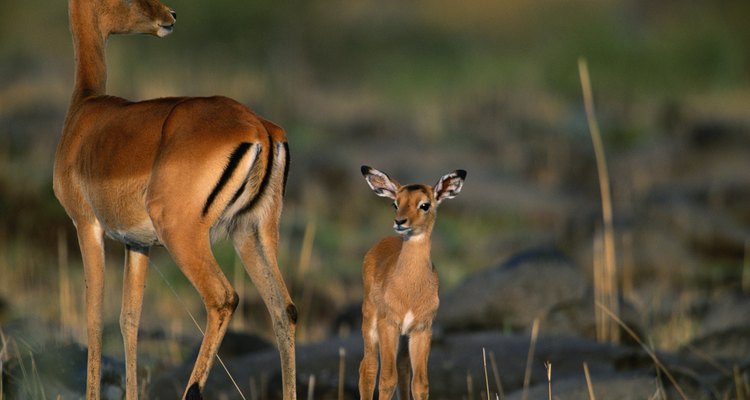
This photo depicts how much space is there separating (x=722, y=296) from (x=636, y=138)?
13670mm

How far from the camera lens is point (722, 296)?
13312mm

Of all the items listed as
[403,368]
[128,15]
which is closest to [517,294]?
[403,368]

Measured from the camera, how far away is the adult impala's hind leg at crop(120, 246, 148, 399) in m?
7.53

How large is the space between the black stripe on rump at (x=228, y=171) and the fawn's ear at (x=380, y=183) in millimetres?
588

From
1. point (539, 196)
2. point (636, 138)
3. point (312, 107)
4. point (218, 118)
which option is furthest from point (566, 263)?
point (312, 107)

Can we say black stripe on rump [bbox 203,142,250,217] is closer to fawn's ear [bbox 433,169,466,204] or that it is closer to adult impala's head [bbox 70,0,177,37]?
fawn's ear [bbox 433,169,466,204]

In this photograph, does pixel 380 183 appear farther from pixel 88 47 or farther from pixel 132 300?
pixel 88 47

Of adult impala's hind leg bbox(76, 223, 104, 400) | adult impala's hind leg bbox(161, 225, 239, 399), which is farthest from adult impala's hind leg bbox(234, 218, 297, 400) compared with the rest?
adult impala's hind leg bbox(76, 223, 104, 400)

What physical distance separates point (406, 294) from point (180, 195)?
3.71ft

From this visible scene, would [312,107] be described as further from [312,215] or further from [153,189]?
[153,189]

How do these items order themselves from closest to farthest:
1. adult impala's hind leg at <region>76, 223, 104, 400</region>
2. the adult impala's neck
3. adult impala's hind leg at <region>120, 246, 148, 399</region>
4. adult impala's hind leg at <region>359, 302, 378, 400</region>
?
adult impala's hind leg at <region>359, 302, 378, 400</region> → adult impala's hind leg at <region>76, 223, 104, 400</region> → adult impala's hind leg at <region>120, 246, 148, 399</region> → the adult impala's neck

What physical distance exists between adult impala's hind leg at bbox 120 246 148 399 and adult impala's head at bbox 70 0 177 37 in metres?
1.34

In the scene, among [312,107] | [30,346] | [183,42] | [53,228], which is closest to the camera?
[30,346]

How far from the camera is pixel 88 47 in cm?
835
